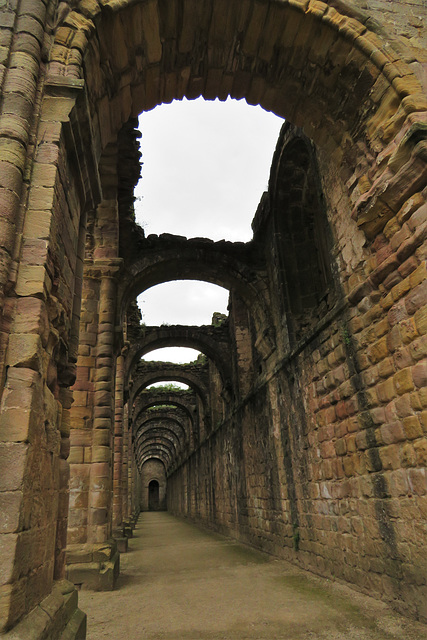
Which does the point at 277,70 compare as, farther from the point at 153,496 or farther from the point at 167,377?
the point at 153,496

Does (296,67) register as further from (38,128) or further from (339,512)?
(339,512)

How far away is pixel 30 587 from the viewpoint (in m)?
2.21

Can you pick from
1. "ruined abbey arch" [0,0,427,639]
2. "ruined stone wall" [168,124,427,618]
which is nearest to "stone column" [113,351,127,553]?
"ruined abbey arch" [0,0,427,639]

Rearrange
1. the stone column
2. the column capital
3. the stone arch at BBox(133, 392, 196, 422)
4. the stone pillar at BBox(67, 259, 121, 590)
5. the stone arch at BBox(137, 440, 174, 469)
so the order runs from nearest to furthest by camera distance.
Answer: the stone pillar at BBox(67, 259, 121, 590) → the column capital → the stone column → the stone arch at BBox(133, 392, 196, 422) → the stone arch at BBox(137, 440, 174, 469)

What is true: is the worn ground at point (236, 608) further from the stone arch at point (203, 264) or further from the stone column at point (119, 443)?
the stone arch at point (203, 264)

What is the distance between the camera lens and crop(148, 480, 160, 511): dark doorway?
46.3 meters

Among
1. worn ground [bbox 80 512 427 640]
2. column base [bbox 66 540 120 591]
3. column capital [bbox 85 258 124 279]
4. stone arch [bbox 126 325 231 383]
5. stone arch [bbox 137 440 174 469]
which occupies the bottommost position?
worn ground [bbox 80 512 427 640]

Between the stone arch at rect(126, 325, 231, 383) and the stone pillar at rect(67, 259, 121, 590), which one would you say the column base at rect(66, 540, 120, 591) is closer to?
the stone pillar at rect(67, 259, 121, 590)

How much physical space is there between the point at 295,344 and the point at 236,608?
455cm

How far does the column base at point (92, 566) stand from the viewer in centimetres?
547

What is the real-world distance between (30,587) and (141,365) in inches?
645

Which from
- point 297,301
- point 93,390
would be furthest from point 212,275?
point 93,390

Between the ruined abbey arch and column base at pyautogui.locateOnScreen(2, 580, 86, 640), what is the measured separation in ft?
0.05

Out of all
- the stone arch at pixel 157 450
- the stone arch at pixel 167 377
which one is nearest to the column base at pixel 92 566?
the stone arch at pixel 167 377
